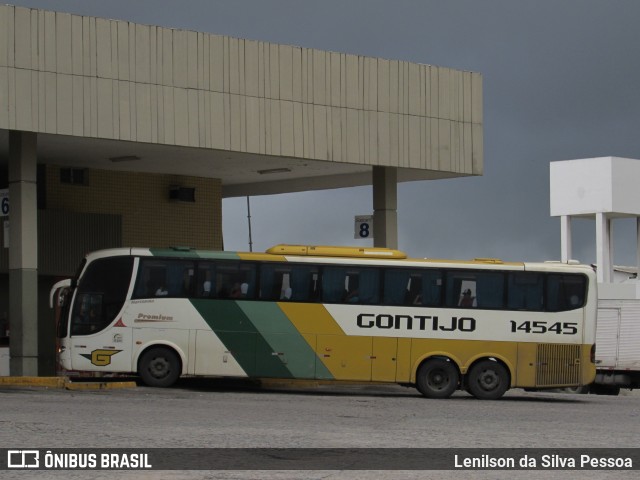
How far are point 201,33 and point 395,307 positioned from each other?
7563 mm

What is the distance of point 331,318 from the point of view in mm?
28016

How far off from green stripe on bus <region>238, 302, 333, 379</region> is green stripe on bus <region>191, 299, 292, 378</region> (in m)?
0.08

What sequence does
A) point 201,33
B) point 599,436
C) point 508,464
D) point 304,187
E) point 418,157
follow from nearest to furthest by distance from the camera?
1. point 508,464
2. point 599,436
3. point 201,33
4. point 418,157
5. point 304,187

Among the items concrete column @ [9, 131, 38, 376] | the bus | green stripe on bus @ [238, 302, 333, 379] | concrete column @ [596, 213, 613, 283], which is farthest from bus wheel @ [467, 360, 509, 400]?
concrete column @ [596, 213, 613, 283]

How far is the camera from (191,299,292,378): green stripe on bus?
91.1ft

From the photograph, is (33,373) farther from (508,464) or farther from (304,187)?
(508,464)

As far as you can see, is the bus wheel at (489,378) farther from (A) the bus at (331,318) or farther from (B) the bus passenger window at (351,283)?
(B) the bus passenger window at (351,283)

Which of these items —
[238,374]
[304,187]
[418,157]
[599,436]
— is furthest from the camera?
[304,187]

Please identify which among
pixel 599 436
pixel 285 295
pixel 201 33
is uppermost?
pixel 201 33

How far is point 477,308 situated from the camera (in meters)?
28.3

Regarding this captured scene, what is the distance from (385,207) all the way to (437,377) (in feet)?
25.6

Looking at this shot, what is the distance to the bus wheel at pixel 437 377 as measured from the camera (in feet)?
92.2

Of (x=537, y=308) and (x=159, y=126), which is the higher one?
(x=159, y=126)

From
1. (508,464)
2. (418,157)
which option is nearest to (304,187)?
(418,157)
